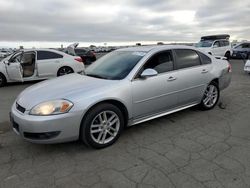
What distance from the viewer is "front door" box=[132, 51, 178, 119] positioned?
3764mm

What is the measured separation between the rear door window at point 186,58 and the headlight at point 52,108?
2277 millimetres

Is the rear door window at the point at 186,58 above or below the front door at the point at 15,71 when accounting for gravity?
above

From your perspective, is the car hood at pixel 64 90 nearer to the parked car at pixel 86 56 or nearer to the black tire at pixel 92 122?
the black tire at pixel 92 122

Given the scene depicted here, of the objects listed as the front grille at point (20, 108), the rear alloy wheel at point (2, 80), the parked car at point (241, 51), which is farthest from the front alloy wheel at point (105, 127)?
the parked car at point (241, 51)

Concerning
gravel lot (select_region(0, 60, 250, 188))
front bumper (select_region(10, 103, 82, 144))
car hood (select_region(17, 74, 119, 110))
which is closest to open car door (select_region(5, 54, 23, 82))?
gravel lot (select_region(0, 60, 250, 188))

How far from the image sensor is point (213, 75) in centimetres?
498

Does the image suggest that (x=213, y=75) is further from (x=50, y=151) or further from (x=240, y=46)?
(x=240, y=46)

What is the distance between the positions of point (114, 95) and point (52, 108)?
90cm

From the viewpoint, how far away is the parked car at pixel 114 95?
313cm

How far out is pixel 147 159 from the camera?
313 centimetres

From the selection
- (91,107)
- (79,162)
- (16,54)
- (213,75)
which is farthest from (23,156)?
(16,54)

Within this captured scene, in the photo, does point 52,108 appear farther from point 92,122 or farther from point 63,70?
point 63,70

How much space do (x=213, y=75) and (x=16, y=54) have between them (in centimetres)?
758

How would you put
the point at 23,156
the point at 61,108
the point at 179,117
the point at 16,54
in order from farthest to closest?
the point at 16,54
the point at 179,117
the point at 23,156
the point at 61,108
